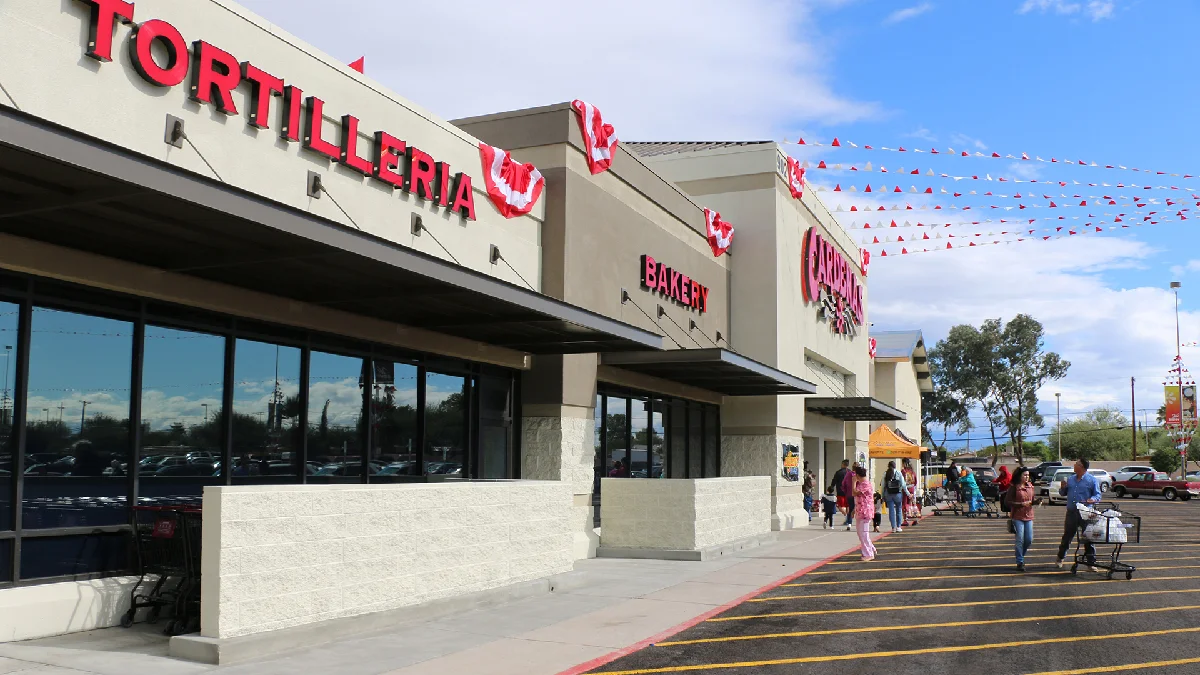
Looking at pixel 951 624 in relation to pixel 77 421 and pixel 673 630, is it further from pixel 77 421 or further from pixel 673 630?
pixel 77 421

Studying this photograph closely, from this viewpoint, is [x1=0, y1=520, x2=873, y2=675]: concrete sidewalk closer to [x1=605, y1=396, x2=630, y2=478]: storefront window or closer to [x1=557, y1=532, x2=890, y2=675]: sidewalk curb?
[x1=557, y1=532, x2=890, y2=675]: sidewalk curb

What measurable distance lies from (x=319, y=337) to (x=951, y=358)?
89753mm

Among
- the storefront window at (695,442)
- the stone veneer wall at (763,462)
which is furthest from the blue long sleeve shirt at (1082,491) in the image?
the stone veneer wall at (763,462)

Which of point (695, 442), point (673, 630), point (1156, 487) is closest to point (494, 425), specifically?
point (673, 630)

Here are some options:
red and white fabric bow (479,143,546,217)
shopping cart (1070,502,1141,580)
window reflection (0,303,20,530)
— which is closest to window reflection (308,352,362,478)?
red and white fabric bow (479,143,546,217)

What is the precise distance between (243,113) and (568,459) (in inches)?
331

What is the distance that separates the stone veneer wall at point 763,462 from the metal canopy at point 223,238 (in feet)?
42.1

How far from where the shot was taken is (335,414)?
13867mm

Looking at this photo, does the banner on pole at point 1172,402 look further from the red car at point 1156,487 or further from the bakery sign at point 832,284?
the bakery sign at point 832,284

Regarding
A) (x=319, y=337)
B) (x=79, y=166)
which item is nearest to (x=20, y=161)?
(x=79, y=166)

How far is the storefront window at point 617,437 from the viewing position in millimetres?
20734

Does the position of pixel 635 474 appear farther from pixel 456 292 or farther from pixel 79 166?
pixel 79 166

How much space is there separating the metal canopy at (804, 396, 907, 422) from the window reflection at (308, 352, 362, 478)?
18152 millimetres

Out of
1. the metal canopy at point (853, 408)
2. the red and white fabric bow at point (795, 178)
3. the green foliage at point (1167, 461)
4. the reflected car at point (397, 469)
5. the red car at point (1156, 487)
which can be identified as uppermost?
the red and white fabric bow at point (795, 178)
